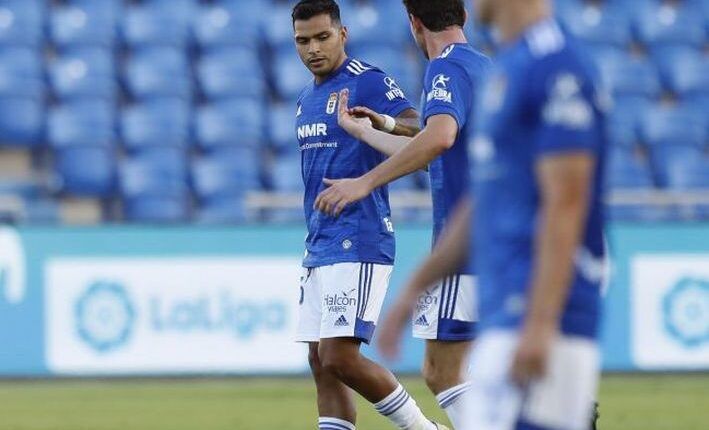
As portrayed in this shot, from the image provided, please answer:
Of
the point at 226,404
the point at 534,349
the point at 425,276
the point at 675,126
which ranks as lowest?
the point at 226,404

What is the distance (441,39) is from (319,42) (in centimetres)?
80

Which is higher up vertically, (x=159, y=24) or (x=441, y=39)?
(x=159, y=24)

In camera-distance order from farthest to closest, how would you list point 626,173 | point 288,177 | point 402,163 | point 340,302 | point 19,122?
point 626,173 → point 19,122 → point 288,177 → point 340,302 → point 402,163

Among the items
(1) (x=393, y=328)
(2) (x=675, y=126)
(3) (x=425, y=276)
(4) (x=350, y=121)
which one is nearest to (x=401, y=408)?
(4) (x=350, y=121)

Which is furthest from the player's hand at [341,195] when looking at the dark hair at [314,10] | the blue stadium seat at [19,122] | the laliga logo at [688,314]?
the blue stadium seat at [19,122]

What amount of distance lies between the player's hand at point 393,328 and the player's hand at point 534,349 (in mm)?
644

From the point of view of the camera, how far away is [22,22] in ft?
62.2

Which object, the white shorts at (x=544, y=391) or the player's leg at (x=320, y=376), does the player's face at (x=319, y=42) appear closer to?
the player's leg at (x=320, y=376)

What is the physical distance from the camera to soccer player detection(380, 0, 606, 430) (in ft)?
12.6

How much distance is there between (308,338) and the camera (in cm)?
766

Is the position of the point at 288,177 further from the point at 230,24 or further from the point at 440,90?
the point at 440,90

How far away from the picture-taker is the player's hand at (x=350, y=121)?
700cm

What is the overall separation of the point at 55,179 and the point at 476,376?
14150 millimetres

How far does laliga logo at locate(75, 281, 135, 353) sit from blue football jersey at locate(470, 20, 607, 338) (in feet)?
33.4
